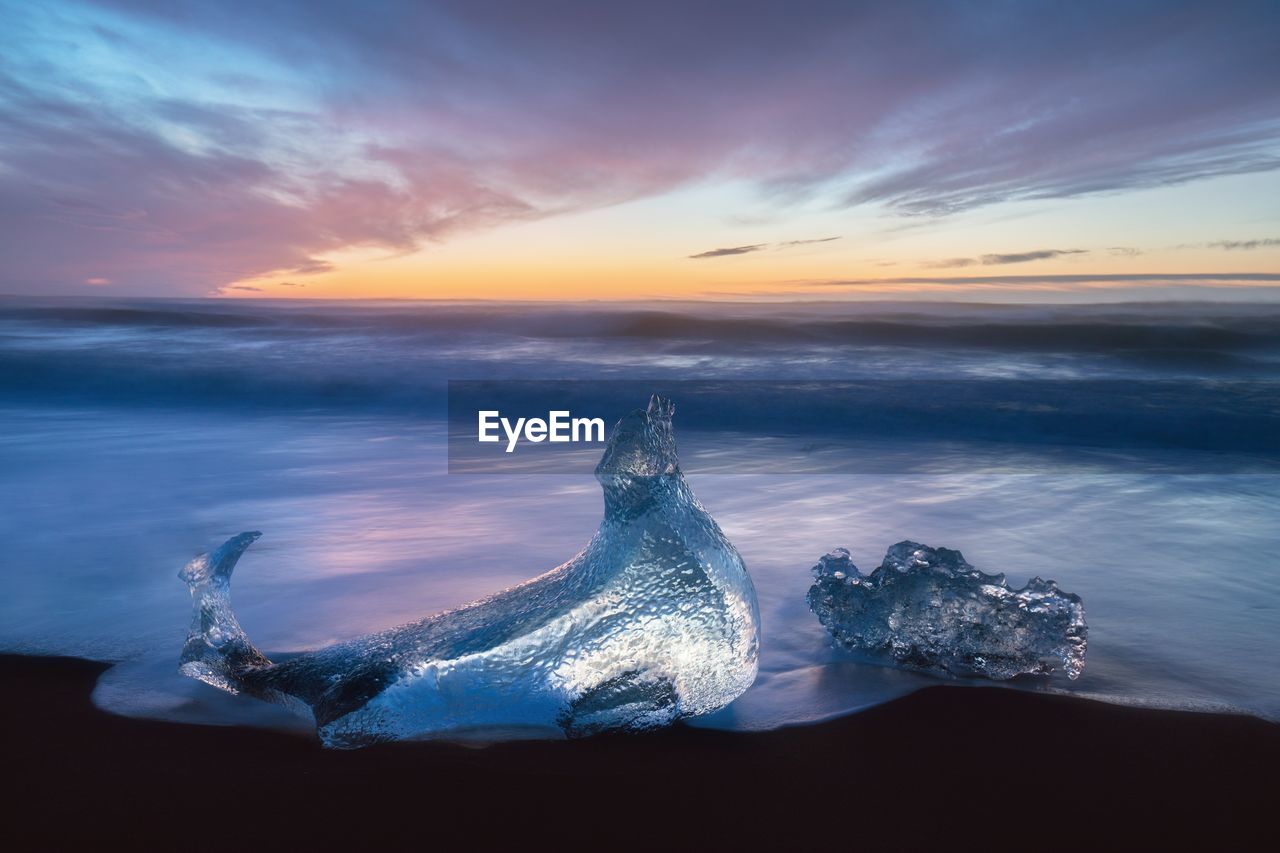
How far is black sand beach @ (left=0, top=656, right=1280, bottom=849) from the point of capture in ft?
6.64

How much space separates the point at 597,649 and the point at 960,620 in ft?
4.30

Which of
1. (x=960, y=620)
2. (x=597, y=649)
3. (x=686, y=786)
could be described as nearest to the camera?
(x=686, y=786)

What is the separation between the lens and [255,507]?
21.7ft

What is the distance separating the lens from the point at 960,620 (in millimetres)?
2875

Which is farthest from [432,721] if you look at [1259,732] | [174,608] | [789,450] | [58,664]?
[789,450]

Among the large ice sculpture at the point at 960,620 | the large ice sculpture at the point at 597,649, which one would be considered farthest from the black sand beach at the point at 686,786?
the large ice sculpture at the point at 960,620

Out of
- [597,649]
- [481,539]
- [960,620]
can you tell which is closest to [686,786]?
[597,649]

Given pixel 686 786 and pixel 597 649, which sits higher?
pixel 597 649

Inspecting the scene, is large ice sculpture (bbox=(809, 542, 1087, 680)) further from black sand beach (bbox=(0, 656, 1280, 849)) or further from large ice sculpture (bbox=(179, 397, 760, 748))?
large ice sculpture (bbox=(179, 397, 760, 748))

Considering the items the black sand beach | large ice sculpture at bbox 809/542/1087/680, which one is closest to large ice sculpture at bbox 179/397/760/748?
the black sand beach

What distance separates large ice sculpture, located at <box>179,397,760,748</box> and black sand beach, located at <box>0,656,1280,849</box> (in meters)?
0.10

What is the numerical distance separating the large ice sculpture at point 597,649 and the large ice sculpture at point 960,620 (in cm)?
62

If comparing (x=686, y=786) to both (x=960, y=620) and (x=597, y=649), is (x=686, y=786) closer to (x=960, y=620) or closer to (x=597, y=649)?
(x=597, y=649)

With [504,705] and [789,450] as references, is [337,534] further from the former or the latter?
[789,450]
